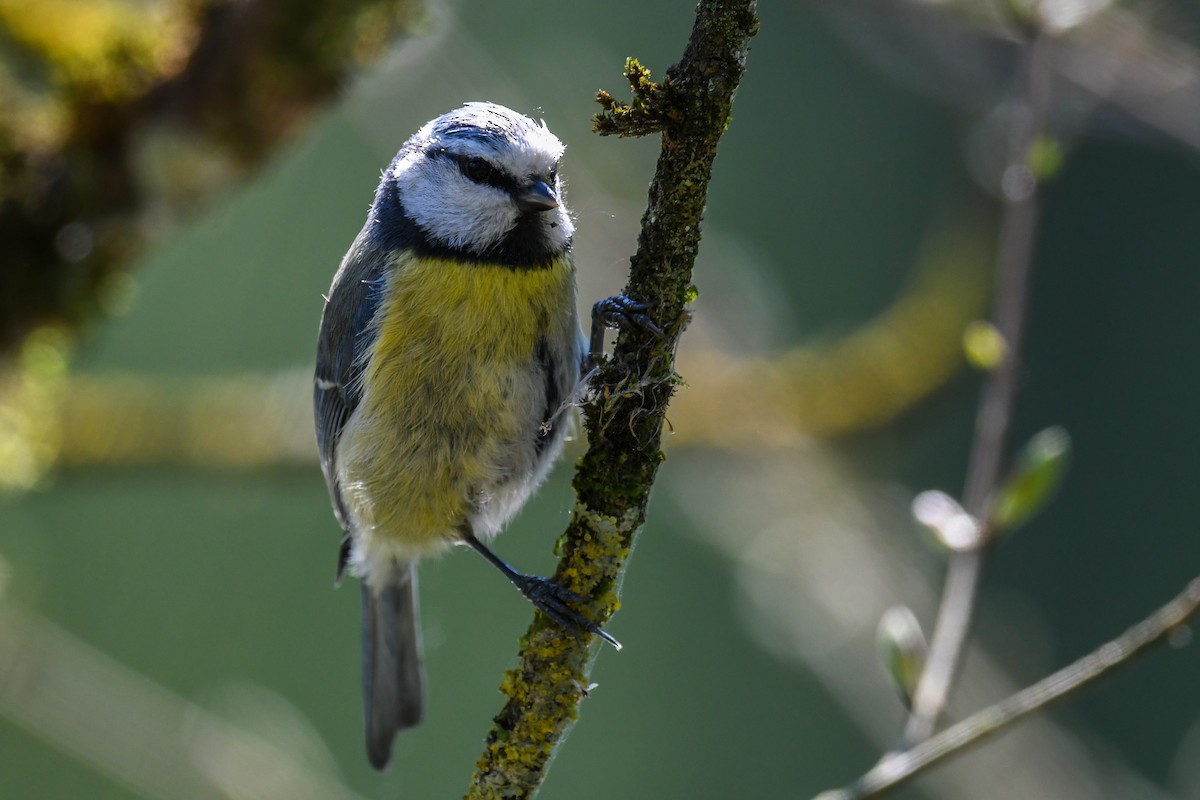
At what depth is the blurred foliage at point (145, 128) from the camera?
2.10 meters

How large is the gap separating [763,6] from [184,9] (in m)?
3.95

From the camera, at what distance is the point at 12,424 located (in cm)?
224

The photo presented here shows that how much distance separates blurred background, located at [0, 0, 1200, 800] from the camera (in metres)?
2.22

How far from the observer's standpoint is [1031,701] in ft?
3.62

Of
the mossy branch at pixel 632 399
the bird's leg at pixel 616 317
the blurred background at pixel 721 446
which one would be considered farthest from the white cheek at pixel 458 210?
the mossy branch at pixel 632 399

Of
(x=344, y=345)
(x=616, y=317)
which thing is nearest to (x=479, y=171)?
(x=344, y=345)

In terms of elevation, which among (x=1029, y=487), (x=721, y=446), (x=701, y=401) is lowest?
(x=1029, y=487)

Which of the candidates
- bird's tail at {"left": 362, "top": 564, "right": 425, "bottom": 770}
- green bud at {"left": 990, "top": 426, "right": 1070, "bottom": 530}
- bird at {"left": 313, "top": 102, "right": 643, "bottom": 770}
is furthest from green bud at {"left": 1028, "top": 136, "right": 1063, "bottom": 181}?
bird's tail at {"left": 362, "top": 564, "right": 425, "bottom": 770}

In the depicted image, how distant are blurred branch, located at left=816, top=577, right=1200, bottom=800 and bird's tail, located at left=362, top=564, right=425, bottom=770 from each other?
118 centimetres

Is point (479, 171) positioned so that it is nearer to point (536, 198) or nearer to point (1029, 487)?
point (536, 198)

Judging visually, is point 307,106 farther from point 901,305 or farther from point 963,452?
point 963,452

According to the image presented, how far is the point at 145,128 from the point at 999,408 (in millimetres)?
1617

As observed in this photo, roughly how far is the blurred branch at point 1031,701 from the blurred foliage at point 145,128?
5.05 feet

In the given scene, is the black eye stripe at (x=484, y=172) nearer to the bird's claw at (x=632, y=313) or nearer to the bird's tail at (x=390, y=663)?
the bird's claw at (x=632, y=313)
